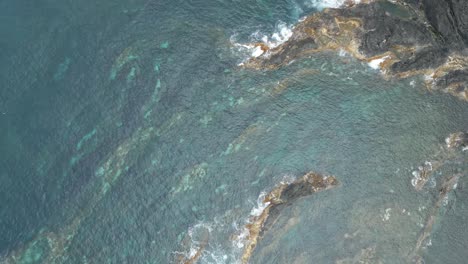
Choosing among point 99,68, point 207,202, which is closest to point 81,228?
point 207,202

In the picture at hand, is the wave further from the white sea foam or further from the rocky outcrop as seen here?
the white sea foam

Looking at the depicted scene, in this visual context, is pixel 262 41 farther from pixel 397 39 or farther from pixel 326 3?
pixel 397 39

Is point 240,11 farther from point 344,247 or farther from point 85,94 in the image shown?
point 344,247

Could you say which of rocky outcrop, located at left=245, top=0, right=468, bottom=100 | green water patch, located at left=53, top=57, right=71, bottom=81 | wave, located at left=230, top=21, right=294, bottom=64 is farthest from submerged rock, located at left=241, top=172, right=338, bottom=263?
green water patch, located at left=53, top=57, right=71, bottom=81

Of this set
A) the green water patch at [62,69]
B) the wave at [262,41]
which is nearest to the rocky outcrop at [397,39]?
the wave at [262,41]

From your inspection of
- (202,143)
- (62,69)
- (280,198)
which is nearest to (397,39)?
(280,198)

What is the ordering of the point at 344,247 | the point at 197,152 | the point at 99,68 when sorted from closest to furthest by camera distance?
the point at 344,247 → the point at 197,152 → the point at 99,68

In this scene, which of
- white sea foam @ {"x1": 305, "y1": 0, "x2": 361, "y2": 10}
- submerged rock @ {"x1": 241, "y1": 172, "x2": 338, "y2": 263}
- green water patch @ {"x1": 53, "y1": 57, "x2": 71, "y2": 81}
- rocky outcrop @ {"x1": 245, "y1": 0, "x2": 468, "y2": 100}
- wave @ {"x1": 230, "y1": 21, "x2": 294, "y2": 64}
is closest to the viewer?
submerged rock @ {"x1": 241, "y1": 172, "x2": 338, "y2": 263}
